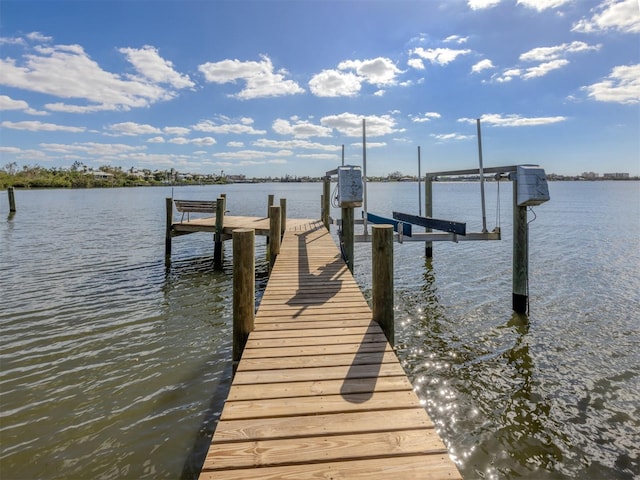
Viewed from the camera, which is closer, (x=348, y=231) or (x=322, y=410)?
(x=322, y=410)

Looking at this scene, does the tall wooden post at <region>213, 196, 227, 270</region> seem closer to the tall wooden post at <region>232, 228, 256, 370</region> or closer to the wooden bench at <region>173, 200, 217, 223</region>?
the wooden bench at <region>173, 200, 217, 223</region>

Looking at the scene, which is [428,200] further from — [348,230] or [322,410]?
[322,410]

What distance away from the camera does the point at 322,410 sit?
8.79 ft

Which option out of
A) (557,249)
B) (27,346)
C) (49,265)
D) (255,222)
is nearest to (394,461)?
(27,346)

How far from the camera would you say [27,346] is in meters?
6.12

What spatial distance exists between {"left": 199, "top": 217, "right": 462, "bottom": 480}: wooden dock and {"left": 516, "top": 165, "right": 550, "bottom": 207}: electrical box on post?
445 centimetres

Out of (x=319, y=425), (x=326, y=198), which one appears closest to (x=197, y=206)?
(x=326, y=198)

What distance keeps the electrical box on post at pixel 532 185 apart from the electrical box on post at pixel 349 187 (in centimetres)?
331

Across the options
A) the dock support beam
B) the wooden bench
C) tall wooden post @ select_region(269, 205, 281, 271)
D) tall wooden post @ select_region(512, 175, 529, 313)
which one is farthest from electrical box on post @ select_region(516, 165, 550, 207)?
the wooden bench

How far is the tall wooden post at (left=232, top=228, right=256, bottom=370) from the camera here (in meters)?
4.19

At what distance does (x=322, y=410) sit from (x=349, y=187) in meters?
5.78

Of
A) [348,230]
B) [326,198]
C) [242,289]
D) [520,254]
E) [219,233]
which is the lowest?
[242,289]

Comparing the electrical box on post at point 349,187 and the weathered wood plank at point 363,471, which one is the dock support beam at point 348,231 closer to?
the electrical box on post at point 349,187

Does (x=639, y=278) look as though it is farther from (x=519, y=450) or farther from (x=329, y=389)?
(x=329, y=389)
